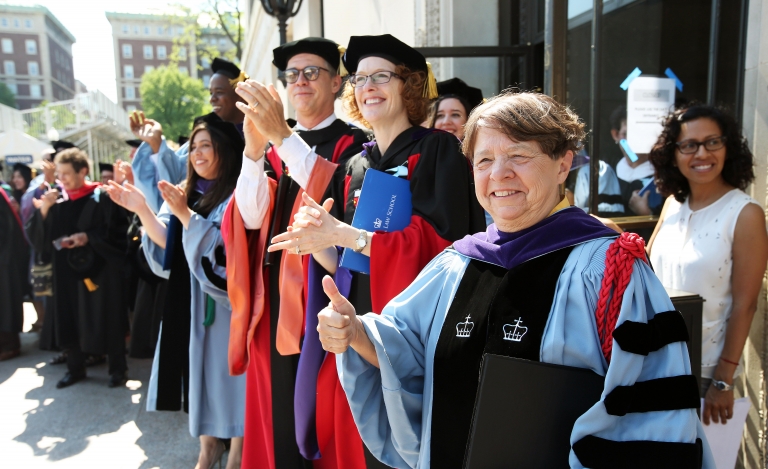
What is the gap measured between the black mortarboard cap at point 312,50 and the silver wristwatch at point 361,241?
1245 millimetres

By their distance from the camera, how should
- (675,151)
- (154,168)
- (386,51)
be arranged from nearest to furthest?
(386,51) < (675,151) < (154,168)

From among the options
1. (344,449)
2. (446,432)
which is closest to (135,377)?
(344,449)

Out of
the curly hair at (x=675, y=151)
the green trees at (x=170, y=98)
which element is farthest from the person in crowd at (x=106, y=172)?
the green trees at (x=170, y=98)

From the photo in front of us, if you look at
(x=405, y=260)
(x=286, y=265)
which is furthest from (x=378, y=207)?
(x=286, y=265)

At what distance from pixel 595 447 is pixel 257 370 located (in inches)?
82.9

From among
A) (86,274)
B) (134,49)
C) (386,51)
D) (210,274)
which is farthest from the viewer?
(134,49)

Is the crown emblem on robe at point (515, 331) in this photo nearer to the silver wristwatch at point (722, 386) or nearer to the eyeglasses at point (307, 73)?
the silver wristwatch at point (722, 386)

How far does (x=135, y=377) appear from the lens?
19.3ft

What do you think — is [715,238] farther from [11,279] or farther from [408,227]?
[11,279]

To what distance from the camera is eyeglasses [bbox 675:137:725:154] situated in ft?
8.44

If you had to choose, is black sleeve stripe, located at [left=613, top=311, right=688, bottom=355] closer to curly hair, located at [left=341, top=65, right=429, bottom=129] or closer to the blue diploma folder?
the blue diploma folder

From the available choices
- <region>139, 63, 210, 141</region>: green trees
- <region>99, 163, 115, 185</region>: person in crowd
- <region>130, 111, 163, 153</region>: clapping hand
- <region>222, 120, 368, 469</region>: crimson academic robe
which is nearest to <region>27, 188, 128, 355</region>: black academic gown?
<region>130, 111, 163, 153</region>: clapping hand

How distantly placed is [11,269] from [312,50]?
591 cm

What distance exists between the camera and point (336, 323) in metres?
1.47
